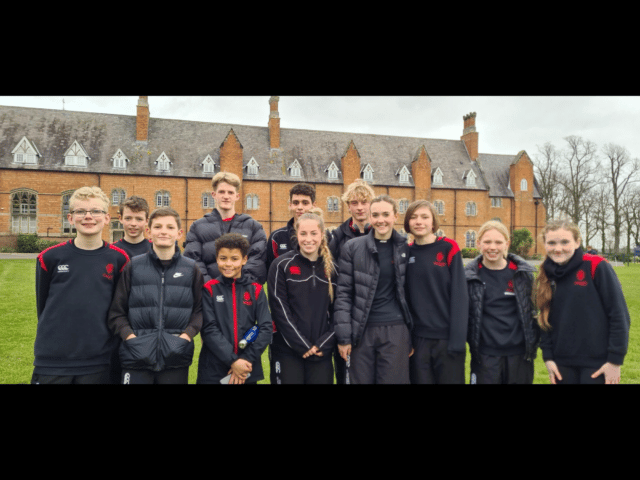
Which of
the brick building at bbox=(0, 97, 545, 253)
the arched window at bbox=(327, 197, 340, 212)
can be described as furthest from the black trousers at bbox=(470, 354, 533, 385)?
the arched window at bbox=(327, 197, 340, 212)

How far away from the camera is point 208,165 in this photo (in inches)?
1471

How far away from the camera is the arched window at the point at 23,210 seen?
3353cm

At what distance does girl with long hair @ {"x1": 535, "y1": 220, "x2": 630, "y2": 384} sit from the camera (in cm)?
383

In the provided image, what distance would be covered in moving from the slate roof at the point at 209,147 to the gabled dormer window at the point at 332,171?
339 mm

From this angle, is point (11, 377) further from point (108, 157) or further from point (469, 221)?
point (469, 221)

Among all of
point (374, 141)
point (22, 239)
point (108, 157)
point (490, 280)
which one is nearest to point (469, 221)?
point (374, 141)

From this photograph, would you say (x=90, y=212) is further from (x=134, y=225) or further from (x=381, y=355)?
(x=381, y=355)

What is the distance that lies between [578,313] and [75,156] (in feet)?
125

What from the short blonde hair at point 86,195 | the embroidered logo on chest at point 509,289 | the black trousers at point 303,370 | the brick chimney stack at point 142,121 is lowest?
the black trousers at point 303,370

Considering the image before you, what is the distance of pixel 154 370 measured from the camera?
12.6 ft

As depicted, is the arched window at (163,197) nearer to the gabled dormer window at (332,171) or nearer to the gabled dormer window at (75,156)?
the gabled dormer window at (75,156)

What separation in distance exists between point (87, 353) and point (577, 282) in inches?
171

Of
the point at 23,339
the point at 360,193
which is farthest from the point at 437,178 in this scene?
the point at 360,193

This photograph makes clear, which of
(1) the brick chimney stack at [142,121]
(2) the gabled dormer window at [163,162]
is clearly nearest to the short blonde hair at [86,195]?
A: (2) the gabled dormer window at [163,162]
